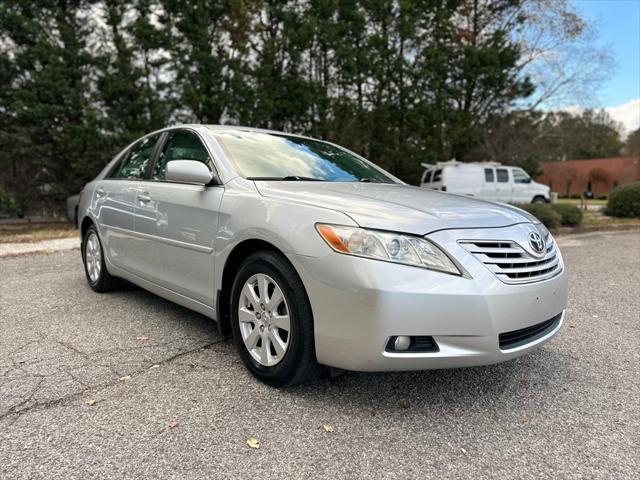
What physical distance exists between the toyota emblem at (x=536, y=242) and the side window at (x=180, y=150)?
2.11 metres

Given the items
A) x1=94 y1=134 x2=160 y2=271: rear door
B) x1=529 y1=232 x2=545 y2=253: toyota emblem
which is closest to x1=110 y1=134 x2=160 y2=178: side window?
x1=94 y1=134 x2=160 y2=271: rear door

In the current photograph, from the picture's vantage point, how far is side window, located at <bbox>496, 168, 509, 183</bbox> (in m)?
17.6

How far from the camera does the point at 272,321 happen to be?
8.28 ft

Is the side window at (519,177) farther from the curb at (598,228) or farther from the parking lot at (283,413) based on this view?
the parking lot at (283,413)

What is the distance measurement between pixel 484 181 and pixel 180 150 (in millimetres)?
15459

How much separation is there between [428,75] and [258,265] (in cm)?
1655

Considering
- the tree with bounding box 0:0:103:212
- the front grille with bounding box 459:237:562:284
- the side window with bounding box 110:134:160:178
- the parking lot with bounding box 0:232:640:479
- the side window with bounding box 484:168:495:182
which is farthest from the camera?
the side window with bounding box 484:168:495:182

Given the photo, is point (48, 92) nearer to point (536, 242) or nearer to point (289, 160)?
point (289, 160)

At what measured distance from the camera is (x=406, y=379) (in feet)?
9.07

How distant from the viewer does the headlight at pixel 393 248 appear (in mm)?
2172

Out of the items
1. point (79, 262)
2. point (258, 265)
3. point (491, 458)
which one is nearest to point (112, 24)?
point (79, 262)

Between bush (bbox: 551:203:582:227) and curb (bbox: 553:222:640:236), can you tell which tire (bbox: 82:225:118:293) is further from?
bush (bbox: 551:203:582:227)

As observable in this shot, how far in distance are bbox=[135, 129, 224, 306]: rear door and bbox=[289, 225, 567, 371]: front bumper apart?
96 cm

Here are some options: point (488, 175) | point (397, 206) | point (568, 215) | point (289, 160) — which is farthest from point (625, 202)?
point (397, 206)
